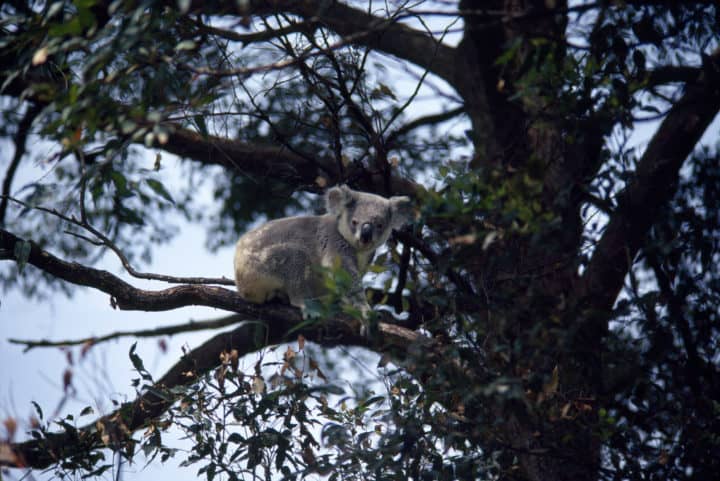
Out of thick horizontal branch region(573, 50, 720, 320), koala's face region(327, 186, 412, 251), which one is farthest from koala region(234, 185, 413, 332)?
thick horizontal branch region(573, 50, 720, 320)

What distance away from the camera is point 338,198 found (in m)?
4.54

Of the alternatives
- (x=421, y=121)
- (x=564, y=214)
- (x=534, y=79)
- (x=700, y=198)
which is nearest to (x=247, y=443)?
(x=564, y=214)

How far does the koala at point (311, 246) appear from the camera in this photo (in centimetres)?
431

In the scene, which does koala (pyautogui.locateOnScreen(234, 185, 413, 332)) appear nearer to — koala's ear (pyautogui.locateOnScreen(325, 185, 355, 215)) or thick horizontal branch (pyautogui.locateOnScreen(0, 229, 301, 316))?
koala's ear (pyautogui.locateOnScreen(325, 185, 355, 215))

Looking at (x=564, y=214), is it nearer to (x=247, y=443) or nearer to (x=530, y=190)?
(x=530, y=190)

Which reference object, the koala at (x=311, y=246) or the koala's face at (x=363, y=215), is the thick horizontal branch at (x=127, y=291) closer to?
the koala at (x=311, y=246)

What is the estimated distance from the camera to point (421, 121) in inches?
238

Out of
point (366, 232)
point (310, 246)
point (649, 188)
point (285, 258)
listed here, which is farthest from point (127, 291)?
point (649, 188)

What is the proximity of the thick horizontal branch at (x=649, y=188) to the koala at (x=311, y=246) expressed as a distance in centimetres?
157

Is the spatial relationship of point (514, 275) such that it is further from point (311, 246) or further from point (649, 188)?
point (311, 246)

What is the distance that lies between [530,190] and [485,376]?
2.47 ft

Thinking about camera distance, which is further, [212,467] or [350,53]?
[350,53]

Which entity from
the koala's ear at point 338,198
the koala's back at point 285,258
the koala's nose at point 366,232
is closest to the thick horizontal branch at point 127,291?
the koala's back at point 285,258

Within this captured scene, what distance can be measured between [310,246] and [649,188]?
2461 millimetres
